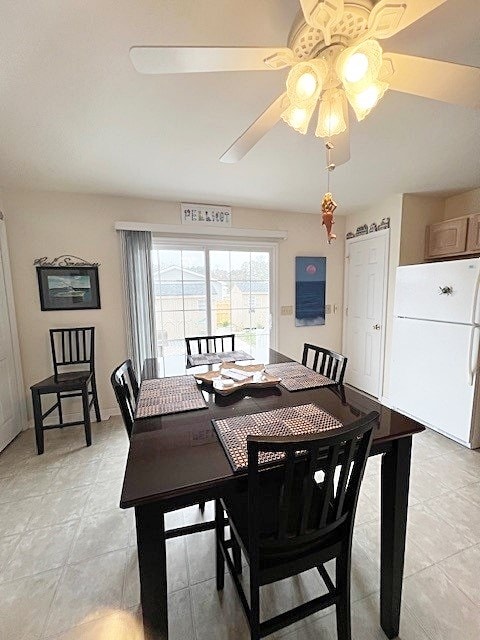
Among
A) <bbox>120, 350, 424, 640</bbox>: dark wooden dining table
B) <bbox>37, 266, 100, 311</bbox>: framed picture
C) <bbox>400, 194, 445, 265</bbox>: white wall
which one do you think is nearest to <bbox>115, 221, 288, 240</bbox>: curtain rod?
<bbox>37, 266, 100, 311</bbox>: framed picture

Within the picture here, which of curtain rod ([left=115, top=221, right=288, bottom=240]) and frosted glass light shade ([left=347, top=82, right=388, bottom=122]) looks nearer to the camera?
frosted glass light shade ([left=347, top=82, right=388, bottom=122])

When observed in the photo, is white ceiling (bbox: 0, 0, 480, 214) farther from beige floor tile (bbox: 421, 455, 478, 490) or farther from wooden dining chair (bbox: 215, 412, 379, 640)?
beige floor tile (bbox: 421, 455, 478, 490)

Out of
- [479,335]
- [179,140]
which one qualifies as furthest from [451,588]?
[179,140]

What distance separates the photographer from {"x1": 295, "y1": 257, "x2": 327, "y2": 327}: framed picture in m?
3.74

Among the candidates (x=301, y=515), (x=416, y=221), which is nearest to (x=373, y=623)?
(x=301, y=515)

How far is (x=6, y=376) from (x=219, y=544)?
2522mm

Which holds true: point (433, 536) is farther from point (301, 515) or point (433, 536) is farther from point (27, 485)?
point (27, 485)

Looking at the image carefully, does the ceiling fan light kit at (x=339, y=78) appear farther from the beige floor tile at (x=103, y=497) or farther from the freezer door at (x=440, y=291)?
the beige floor tile at (x=103, y=497)

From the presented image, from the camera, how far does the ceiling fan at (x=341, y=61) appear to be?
0.77m

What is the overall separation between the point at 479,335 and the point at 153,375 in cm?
257

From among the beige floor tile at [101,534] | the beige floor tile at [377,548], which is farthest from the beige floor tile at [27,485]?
the beige floor tile at [377,548]

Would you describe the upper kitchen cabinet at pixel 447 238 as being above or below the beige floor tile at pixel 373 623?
above

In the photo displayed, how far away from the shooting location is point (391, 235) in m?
3.16

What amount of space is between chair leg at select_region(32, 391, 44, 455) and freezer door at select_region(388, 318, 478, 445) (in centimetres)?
347
